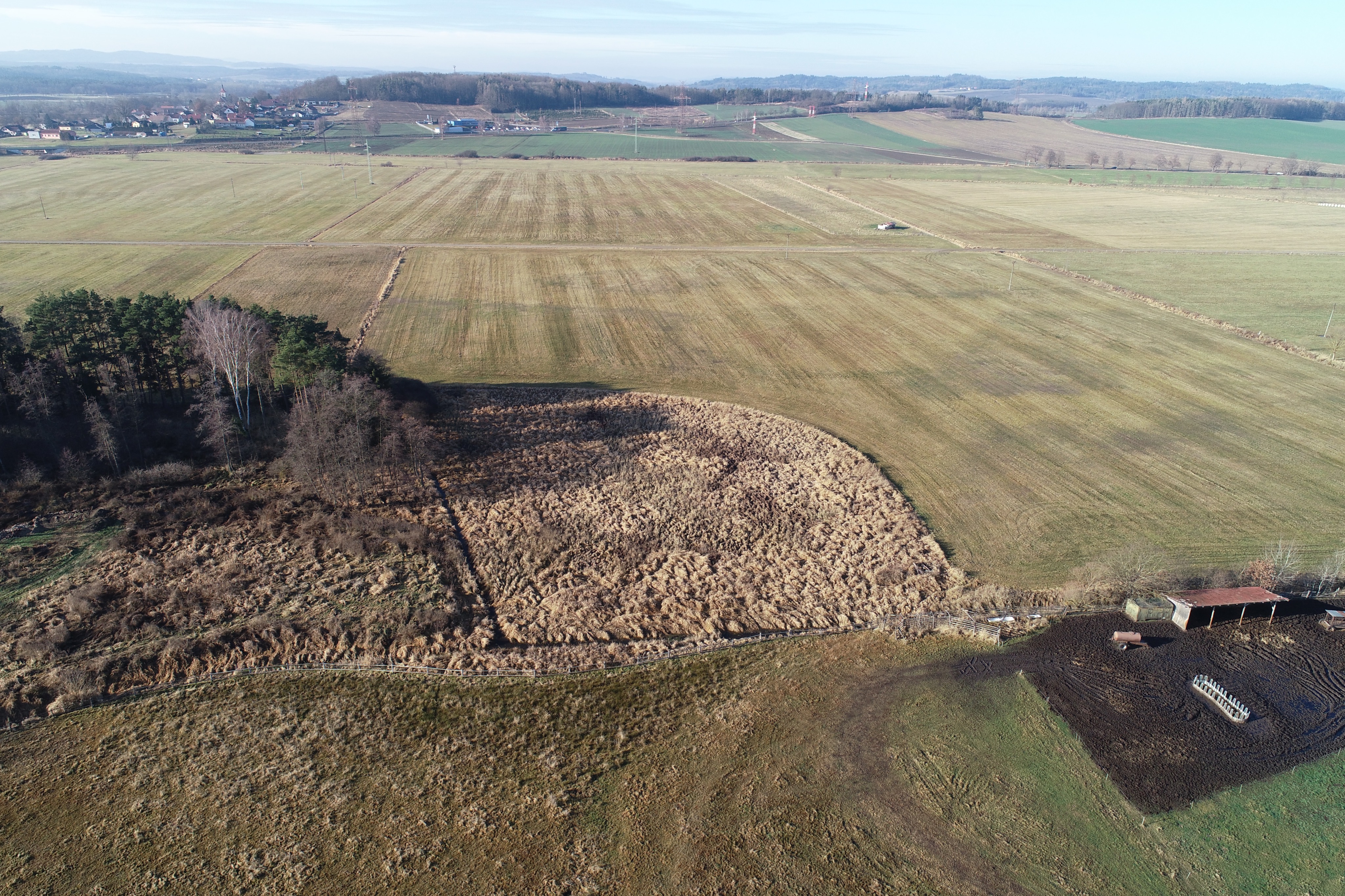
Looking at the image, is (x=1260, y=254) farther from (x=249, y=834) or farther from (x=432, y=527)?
(x=249, y=834)

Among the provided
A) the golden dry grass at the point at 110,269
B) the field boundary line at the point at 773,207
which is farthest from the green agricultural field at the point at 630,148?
the golden dry grass at the point at 110,269

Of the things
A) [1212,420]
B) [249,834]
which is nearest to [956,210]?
[1212,420]

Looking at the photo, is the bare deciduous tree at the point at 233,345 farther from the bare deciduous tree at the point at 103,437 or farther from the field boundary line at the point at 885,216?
the field boundary line at the point at 885,216

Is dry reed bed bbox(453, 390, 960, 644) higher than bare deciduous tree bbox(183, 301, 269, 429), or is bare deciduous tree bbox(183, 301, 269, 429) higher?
bare deciduous tree bbox(183, 301, 269, 429)

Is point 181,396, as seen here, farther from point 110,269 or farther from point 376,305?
point 110,269

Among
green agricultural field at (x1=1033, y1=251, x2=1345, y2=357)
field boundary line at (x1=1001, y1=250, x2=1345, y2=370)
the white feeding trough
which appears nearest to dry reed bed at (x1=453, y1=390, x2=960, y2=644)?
the white feeding trough

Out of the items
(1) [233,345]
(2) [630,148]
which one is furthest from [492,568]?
(2) [630,148]

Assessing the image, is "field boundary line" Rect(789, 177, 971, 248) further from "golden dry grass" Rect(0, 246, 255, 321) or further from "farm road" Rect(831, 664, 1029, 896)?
"golden dry grass" Rect(0, 246, 255, 321)
